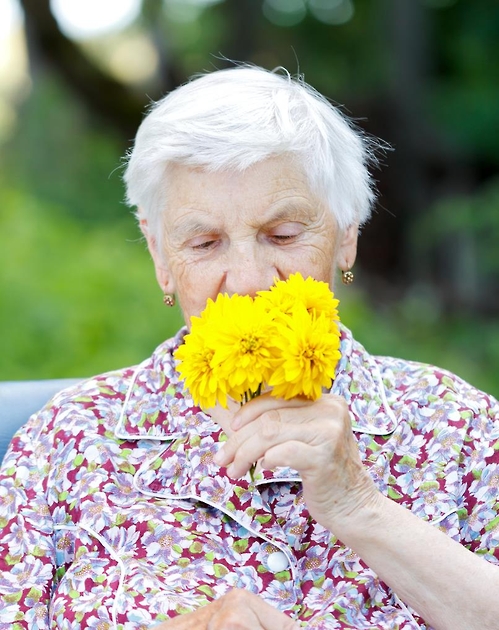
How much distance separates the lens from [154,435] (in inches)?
83.6

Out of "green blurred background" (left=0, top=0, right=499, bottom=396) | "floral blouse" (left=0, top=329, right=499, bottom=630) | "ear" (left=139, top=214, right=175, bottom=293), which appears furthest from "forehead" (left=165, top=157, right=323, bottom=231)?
"green blurred background" (left=0, top=0, right=499, bottom=396)

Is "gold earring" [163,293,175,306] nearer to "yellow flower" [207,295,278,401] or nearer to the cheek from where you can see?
the cheek

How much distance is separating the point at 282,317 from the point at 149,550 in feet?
2.25

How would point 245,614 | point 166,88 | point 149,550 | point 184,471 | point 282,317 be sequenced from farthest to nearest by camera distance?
point 166,88 < point 184,471 < point 149,550 < point 245,614 < point 282,317

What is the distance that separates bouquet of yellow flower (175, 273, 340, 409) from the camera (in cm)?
150

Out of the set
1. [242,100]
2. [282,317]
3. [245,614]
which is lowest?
[245,614]

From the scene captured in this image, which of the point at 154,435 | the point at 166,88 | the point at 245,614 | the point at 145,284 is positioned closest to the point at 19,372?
the point at 145,284

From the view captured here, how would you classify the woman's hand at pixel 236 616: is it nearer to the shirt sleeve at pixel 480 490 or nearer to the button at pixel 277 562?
the button at pixel 277 562

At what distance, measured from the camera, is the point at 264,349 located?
4.92ft

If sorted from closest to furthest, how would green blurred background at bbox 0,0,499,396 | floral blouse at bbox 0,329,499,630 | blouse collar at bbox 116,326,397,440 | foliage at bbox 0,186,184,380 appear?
floral blouse at bbox 0,329,499,630, blouse collar at bbox 116,326,397,440, foliage at bbox 0,186,184,380, green blurred background at bbox 0,0,499,396

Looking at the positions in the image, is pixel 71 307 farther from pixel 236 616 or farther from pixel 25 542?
pixel 236 616

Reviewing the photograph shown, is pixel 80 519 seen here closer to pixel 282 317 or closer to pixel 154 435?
pixel 154 435

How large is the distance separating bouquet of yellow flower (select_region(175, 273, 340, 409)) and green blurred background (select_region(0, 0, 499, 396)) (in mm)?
5275

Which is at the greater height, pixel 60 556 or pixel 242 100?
pixel 242 100
